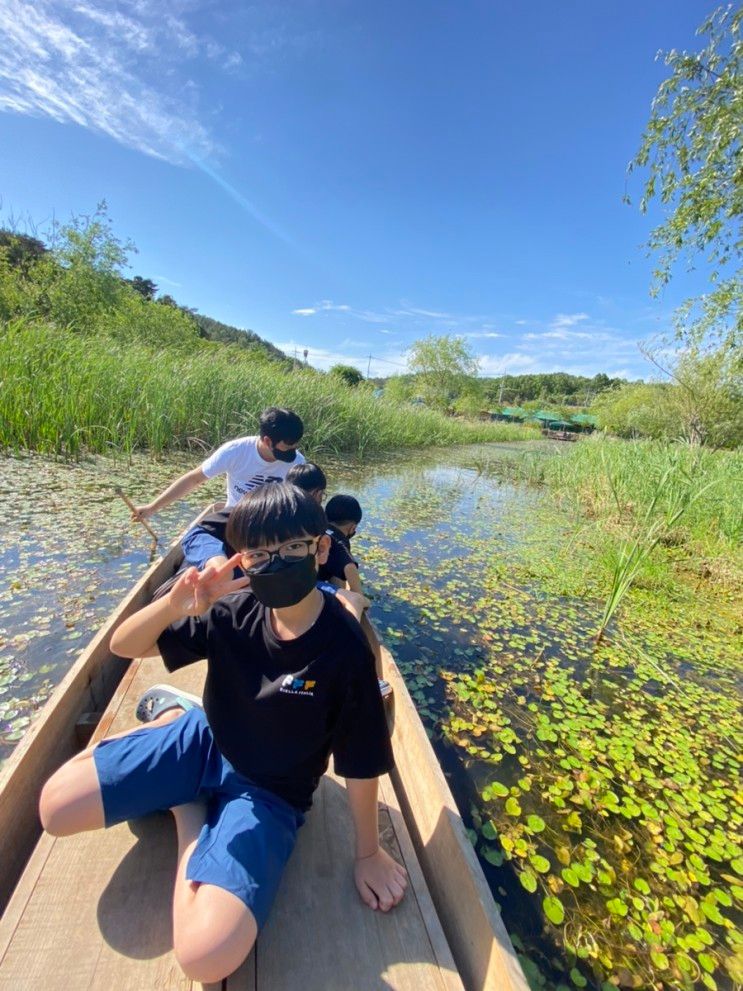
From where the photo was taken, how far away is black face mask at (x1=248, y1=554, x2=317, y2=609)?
1140mm

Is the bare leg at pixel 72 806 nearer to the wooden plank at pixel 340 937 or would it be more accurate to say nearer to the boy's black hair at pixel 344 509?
the wooden plank at pixel 340 937

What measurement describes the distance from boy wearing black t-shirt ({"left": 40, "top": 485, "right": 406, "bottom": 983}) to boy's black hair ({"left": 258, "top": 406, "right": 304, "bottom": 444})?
5.31 ft

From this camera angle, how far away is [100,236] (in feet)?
49.9

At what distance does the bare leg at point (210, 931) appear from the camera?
3.12ft

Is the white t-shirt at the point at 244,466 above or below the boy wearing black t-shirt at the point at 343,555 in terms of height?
above

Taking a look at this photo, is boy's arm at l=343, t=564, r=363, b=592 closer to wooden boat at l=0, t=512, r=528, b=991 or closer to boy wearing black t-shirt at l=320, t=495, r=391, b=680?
boy wearing black t-shirt at l=320, t=495, r=391, b=680

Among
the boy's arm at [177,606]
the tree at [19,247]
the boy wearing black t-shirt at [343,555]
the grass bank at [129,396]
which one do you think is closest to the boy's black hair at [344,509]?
the boy wearing black t-shirt at [343,555]

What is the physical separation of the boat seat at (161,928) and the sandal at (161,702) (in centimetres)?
32

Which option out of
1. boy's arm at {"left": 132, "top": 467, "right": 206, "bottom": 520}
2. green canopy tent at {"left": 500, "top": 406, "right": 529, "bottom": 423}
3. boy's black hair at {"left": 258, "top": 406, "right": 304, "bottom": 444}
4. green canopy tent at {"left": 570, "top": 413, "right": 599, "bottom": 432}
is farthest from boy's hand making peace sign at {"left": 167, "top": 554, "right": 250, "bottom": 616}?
green canopy tent at {"left": 500, "top": 406, "right": 529, "bottom": 423}

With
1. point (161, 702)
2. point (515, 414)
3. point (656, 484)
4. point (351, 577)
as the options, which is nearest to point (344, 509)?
point (351, 577)

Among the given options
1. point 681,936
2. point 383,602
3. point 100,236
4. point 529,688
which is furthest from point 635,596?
point 100,236

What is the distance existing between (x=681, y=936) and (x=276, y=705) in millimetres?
1743

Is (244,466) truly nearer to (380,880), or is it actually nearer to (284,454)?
(284,454)

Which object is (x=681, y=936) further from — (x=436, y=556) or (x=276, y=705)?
(x=436, y=556)
